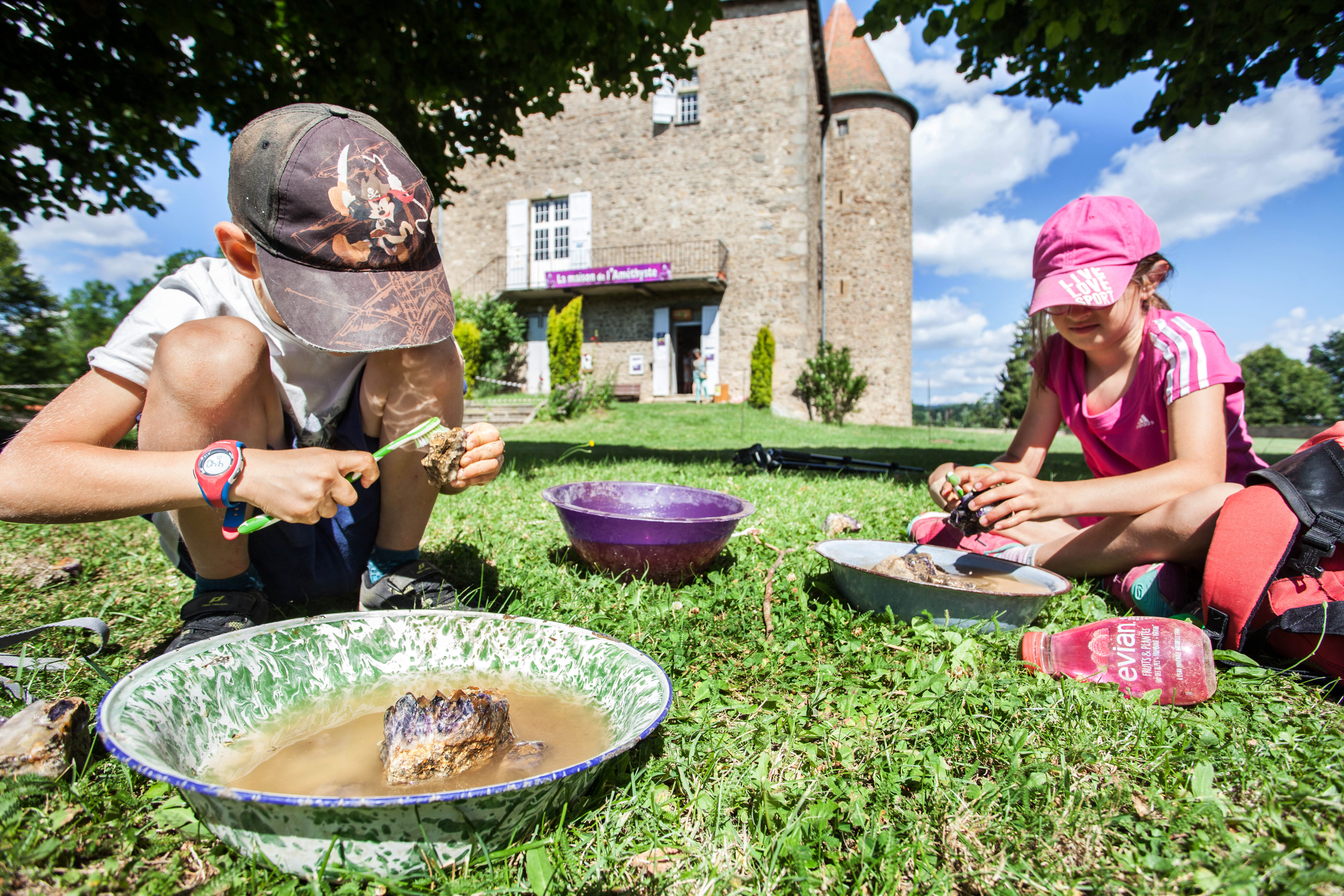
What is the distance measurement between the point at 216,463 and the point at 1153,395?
8.36ft

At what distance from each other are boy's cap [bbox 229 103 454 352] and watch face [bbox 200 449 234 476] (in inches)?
10.1

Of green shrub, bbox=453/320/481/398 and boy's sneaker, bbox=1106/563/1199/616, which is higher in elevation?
green shrub, bbox=453/320/481/398

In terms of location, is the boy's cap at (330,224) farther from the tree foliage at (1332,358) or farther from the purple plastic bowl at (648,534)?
the tree foliage at (1332,358)

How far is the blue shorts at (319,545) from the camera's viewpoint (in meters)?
1.60

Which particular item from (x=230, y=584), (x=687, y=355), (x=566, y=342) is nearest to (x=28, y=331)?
(x=566, y=342)

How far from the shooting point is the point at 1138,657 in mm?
1380

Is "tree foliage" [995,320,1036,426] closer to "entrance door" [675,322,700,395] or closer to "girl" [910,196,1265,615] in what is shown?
"entrance door" [675,322,700,395]

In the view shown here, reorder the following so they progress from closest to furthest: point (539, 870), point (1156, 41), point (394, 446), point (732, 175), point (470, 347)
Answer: point (539, 870)
point (394, 446)
point (1156, 41)
point (470, 347)
point (732, 175)

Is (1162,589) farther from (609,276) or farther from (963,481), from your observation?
(609,276)

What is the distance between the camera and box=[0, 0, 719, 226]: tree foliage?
15.4ft

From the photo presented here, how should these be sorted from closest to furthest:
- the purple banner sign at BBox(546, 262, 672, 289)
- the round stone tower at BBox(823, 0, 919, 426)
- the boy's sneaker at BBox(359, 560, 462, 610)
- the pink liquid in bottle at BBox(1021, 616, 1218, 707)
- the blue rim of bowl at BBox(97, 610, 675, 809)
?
the blue rim of bowl at BBox(97, 610, 675, 809)
the pink liquid in bottle at BBox(1021, 616, 1218, 707)
the boy's sneaker at BBox(359, 560, 462, 610)
the purple banner sign at BBox(546, 262, 672, 289)
the round stone tower at BBox(823, 0, 919, 426)

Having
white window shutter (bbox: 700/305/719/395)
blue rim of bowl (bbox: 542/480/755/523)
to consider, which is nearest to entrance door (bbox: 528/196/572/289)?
white window shutter (bbox: 700/305/719/395)

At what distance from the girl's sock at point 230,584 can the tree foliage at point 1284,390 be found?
40541mm

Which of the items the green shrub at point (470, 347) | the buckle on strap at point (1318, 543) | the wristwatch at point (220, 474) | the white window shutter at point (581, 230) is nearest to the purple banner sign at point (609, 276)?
the white window shutter at point (581, 230)
